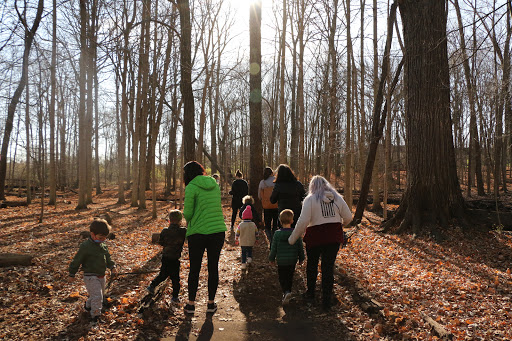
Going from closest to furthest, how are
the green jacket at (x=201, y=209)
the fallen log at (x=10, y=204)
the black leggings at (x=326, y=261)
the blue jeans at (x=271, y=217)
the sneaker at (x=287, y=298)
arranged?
1. the green jacket at (x=201, y=209)
2. the black leggings at (x=326, y=261)
3. the sneaker at (x=287, y=298)
4. the blue jeans at (x=271, y=217)
5. the fallen log at (x=10, y=204)

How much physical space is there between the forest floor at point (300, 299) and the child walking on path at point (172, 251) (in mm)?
240

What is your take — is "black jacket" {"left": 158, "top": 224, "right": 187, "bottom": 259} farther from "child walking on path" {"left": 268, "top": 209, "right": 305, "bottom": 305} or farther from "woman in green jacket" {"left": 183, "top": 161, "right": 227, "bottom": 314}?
"child walking on path" {"left": 268, "top": 209, "right": 305, "bottom": 305}

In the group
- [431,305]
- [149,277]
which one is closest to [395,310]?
[431,305]

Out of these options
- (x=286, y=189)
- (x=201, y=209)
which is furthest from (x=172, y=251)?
(x=286, y=189)

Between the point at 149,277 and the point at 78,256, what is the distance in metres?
2.06

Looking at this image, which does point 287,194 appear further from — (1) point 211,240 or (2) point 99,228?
(2) point 99,228

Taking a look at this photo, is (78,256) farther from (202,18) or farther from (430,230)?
(202,18)

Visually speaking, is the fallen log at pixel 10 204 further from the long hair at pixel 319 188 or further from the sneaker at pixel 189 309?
the long hair at pixel 319 188

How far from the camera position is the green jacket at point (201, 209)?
4.38 meters

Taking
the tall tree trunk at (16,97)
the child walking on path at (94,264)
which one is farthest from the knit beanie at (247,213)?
the tall tree trunk at (16,97)

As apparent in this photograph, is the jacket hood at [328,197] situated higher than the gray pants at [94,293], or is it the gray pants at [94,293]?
the jacket hood at [328,197]

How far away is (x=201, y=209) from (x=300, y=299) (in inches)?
80.8

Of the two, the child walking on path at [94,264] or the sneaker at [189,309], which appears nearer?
the child walking on path at [94,264]

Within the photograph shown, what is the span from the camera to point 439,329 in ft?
12.0
